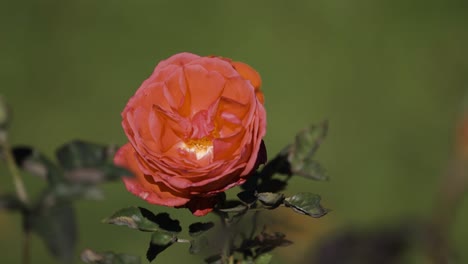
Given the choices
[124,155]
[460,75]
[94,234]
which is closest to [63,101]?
[94,234]

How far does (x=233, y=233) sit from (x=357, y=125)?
78.9 inches

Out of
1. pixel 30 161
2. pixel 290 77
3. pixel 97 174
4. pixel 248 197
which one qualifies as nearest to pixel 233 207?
pixel 248 197

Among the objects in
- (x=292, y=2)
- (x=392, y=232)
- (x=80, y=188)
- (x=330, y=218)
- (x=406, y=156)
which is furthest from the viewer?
(x=292, y=2)

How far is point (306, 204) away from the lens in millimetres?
692

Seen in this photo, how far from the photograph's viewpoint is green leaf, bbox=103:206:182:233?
27.3 inches

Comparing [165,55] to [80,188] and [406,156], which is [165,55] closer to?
[406,156]

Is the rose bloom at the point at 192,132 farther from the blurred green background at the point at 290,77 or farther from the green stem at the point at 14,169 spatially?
the blurred green background at the point at 290,77

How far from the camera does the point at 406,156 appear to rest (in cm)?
260

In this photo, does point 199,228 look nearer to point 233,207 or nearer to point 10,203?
point 233,207

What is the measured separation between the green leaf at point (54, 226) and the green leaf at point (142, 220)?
4cm

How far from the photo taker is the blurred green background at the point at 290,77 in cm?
246

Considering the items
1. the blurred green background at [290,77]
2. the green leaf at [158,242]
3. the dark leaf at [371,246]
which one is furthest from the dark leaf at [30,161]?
the blurred green background at [290,77]

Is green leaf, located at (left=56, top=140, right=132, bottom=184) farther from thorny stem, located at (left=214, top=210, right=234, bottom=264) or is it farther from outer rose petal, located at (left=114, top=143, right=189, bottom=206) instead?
thorny stem, located at (left=214, top=210, right=234, bottom=264)

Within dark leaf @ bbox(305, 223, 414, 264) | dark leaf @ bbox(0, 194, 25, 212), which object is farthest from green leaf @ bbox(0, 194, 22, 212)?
dark leaf @ bbox(305, 223, 414, 264)
